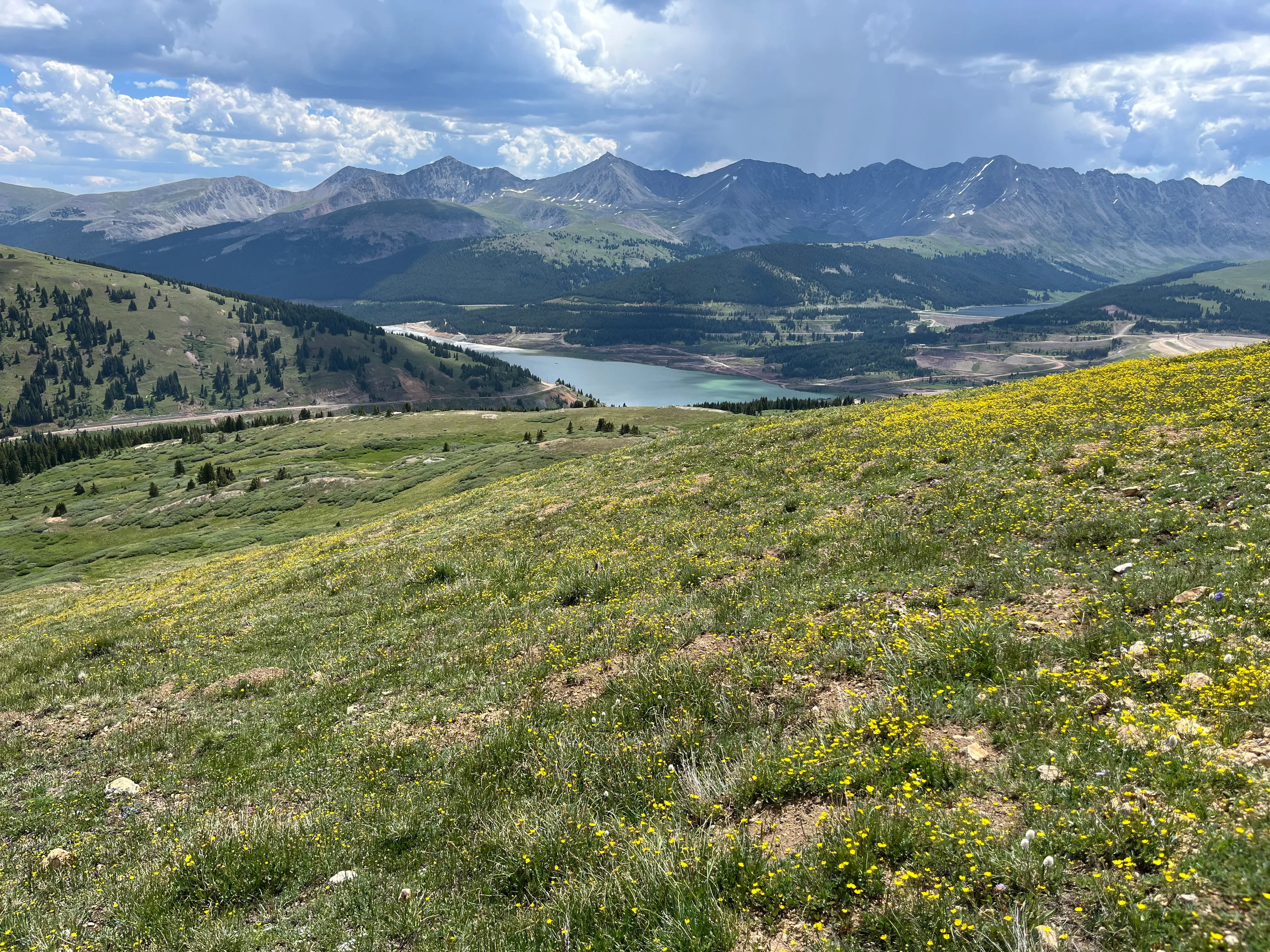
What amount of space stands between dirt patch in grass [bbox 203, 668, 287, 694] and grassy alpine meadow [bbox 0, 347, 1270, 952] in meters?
0.21

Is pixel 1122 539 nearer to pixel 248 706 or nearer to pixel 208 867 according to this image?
pixel 208 867

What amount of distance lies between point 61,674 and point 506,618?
15.0 meters

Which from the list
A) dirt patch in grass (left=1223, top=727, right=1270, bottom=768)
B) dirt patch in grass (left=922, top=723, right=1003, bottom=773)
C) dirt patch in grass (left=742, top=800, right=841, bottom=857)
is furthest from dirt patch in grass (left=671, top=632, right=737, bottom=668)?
dirt patch in grass (left=1223, top=727, right=1270, bottom=768)

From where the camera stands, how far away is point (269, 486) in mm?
92500

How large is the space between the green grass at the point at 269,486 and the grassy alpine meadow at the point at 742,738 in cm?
4969

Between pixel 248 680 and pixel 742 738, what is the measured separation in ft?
48.8

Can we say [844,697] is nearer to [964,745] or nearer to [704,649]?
[964,745]

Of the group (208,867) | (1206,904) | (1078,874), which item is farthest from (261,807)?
(1206,904)

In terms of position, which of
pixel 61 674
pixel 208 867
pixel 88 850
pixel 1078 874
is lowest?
pixel 61 674

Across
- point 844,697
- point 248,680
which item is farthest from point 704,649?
point 248,680

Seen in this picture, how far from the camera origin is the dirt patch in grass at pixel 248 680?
16922mm

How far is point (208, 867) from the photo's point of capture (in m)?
8.85

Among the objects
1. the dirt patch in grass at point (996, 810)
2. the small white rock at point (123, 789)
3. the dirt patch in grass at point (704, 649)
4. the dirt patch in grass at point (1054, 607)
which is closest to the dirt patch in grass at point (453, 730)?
the dirt patch in grass at point (704, 649)

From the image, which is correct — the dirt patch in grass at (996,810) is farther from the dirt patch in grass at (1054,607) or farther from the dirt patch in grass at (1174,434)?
the dirt patch in grass at (1174,434)
